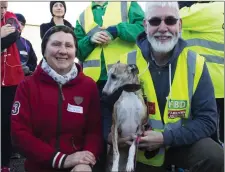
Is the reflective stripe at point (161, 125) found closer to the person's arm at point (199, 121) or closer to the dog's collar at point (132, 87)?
the person's arm at point (199, 121)

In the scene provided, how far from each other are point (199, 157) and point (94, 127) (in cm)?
81

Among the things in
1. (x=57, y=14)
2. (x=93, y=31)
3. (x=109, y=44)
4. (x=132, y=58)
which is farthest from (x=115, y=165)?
(x=57, y=14)

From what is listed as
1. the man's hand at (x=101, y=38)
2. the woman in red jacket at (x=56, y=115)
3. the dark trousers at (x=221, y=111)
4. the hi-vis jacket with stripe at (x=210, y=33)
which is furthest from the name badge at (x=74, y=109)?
the dark trousers at (x=221, y=111)

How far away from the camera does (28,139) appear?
2736 mm

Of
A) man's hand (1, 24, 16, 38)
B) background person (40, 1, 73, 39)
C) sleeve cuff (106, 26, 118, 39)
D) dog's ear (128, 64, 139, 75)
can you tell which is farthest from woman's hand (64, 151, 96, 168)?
background person (40, 1, 73, 39)

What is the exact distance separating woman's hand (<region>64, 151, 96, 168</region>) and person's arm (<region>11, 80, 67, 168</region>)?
4 cm

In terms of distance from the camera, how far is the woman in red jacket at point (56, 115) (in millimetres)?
2740

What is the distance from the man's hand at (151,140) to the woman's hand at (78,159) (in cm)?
37

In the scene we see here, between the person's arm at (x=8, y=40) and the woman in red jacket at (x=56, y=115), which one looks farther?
the person's arm at (x=8, y=40)

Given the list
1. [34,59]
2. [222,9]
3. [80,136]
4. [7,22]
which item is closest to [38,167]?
[80,136]

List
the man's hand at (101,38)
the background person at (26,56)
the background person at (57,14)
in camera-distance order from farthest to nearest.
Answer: the background person at (57,14)
the background person at (26,56)
the man's hand at (101,38)

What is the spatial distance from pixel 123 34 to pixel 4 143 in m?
1.74

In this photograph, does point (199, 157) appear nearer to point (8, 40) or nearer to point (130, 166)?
point (130, 166)

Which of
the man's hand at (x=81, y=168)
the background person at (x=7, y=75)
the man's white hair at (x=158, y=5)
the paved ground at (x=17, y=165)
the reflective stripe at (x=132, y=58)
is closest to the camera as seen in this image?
the man's hand at (x=81, y=168)
